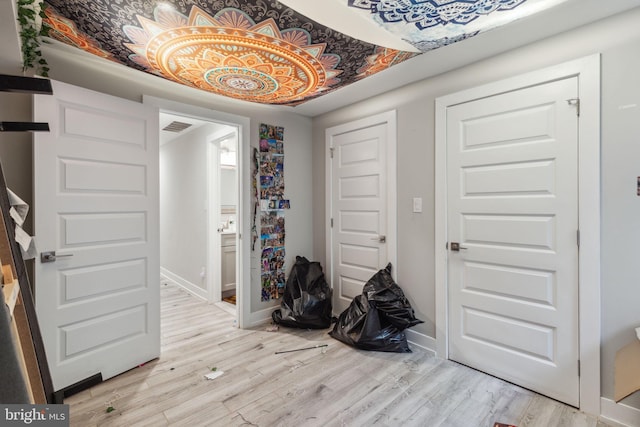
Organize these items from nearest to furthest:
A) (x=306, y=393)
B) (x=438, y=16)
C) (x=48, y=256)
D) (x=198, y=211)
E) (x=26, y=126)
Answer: (x=26, y=126)
(x=438, y=16)
(x=48, y=256)
(x=306, y=393)
(x=198, y=211)

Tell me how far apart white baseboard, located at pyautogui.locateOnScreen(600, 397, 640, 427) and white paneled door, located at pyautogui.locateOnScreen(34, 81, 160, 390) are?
3129mm

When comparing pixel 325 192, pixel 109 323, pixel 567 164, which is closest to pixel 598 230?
pixel 567 164

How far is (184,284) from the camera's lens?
14.5 ft

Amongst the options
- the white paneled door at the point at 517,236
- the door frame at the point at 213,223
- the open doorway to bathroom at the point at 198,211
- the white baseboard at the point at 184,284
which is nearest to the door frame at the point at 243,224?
the open doorway to bathroom at the point at 198,211

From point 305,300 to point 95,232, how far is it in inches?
75.3

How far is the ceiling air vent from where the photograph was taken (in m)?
3.79

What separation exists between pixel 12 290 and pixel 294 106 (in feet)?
9.10

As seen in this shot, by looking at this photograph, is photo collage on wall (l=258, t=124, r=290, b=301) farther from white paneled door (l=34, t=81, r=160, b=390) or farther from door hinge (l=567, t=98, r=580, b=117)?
door hinge (l=567, t=98, r=580, b=117)

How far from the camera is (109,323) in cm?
212

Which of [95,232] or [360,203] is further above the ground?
[360,203]

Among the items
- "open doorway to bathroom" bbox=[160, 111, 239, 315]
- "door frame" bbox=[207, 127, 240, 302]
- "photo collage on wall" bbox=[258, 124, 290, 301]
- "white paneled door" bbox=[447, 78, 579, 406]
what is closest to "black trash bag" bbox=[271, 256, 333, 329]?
"photo collage on wall" bbox=[258, 124, 290, 301]

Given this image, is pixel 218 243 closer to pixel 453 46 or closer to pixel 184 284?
pixel 184 284

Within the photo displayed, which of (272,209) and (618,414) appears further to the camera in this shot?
(272,209)

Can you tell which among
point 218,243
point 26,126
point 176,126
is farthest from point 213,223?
point 26,126
